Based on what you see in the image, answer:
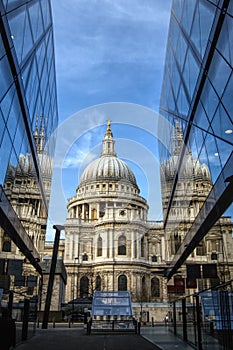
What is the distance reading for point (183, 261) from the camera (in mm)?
24922

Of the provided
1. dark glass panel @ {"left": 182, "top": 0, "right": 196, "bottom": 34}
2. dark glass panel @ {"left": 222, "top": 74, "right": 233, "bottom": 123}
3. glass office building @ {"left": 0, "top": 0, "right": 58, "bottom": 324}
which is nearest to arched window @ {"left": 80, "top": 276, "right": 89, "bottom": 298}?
glass office building @ {"left": 0, "top": 0, "right": 58, "bottom": 324}

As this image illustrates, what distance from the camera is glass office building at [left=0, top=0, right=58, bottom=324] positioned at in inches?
520

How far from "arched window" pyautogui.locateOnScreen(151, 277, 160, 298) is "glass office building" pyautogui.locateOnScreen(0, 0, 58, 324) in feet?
220

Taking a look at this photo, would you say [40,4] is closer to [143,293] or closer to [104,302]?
[104,302]

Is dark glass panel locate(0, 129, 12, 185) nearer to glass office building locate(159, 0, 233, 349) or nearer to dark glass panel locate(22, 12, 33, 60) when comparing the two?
dark glass panel locate(22, 12, 33, 60)

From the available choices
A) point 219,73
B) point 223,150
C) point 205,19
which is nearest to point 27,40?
point 205,19

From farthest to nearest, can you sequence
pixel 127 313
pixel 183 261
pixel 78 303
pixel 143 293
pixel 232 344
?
pixel 143 293 < pixel 78 303 < pixel 183 261 < pixel 127 313 < pixel 232 344

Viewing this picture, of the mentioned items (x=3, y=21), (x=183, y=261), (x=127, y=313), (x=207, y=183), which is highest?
(x=3, y=21)

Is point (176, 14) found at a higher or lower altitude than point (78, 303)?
higher

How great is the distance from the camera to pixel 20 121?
1688cm

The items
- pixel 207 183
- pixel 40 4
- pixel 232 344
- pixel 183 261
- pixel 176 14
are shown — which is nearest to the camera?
pixel 232 344

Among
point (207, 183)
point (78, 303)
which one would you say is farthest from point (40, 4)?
point (78, 303)

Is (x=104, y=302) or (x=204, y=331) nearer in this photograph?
(x=204, y=331)

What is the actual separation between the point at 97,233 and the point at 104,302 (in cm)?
6636
